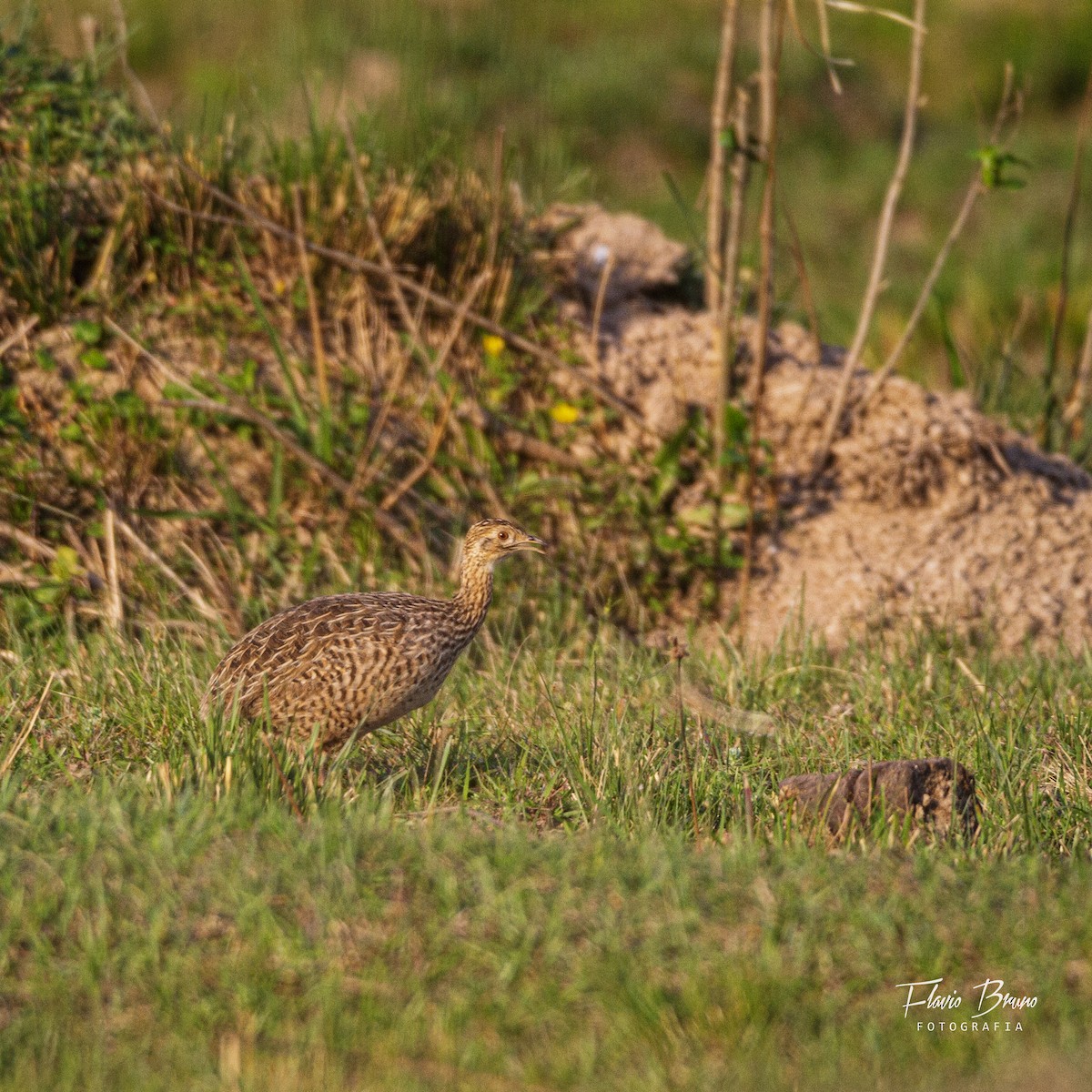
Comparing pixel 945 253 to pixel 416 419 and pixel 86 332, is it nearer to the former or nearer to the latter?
pixel 416 419

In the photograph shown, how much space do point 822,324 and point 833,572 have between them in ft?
14.0

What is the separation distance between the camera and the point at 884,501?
7.50 meters

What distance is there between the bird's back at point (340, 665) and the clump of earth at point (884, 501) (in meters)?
2.16

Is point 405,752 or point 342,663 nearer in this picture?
point 342,663

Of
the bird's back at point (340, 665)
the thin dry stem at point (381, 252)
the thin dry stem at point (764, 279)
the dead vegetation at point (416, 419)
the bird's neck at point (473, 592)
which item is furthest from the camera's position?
the thin dry stem at point (381, 252)

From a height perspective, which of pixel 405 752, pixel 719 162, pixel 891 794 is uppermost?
pixel 719 162

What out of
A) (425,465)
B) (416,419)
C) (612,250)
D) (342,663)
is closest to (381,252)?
(416,419)

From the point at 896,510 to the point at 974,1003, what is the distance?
165 inches

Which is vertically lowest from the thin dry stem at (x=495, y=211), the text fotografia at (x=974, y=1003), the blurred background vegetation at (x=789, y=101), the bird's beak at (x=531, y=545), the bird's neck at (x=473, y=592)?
the blurred background vegetation at (x=789, y=101)

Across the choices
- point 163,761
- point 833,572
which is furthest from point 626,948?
point 833,572

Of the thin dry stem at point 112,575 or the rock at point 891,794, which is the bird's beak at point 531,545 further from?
the thin dry stem at point 112,575

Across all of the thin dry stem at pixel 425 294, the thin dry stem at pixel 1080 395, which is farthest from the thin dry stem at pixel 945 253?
the thin dry stem at pixel 1080 395

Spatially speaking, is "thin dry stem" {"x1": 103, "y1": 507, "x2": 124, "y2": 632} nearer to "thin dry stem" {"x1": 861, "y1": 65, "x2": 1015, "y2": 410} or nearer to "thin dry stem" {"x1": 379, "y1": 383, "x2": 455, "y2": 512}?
"thin dry stem" {"x1": 379, "y1": 383, "x2": 455, "y2": 512}

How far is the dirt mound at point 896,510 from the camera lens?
23.5 ft
